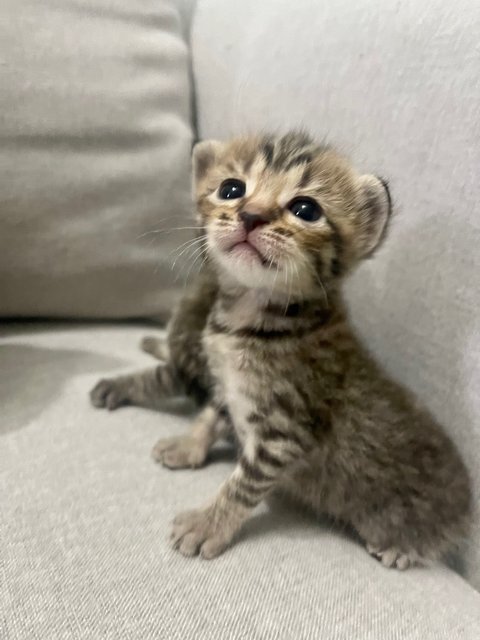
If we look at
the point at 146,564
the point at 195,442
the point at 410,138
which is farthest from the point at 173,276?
the point at 146,564

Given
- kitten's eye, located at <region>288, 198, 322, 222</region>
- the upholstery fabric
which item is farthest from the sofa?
kitten's eye, located at <region>288, 198, 322, 222</region>

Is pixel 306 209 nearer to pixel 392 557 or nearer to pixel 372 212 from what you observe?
pixel 372 212

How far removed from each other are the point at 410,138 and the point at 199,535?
582 millimetres

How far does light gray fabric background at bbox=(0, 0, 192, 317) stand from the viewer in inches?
38.7

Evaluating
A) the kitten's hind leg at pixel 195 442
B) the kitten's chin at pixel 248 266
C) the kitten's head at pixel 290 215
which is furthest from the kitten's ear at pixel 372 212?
the kitten's hind leg at pixel 195 442

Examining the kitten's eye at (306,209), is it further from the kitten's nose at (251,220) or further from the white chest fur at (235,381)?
the white chest fur at (235,381)

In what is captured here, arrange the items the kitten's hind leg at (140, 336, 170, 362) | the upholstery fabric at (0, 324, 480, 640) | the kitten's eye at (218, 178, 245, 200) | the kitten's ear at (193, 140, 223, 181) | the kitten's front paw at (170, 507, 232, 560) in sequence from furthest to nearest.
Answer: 1. the kitten's hind leg at (140, 336, 170, 362)
2. the kitten's ear at (193, 140, 223, 181)
3. the kitten's eye at (218, 178, 245, 200)
4. the kitten's front paw at (170, 507, 232, 560)
5. the upholstery fabric at (0, 324, 480, 640)

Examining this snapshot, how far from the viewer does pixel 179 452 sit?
2.74 ft

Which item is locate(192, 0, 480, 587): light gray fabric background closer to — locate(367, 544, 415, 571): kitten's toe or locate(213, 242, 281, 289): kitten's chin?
locate(367, 544, 415, 571): kitten's toe

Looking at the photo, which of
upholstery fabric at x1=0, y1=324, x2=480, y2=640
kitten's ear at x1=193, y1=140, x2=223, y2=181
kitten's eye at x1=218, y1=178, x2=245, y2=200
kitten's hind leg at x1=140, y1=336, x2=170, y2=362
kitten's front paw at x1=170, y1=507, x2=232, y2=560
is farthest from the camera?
kitten's hind leg at x1=140, y1=336, x2=170, y2=362

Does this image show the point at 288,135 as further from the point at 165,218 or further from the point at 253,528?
the point at 253,528

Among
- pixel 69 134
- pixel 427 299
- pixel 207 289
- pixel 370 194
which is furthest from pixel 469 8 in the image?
pixel 69 134

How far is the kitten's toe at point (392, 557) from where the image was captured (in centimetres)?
75

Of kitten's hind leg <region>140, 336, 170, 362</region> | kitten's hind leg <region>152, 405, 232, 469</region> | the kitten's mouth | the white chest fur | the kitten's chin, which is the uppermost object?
the kitten's mouth
